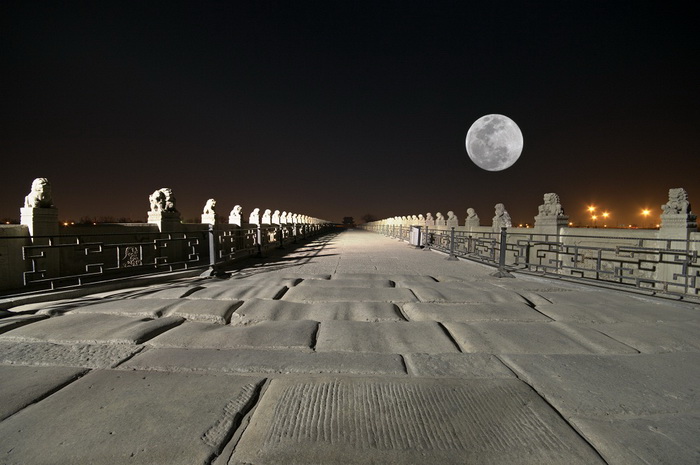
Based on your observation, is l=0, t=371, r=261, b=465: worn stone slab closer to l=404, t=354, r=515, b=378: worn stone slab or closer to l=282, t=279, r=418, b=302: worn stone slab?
l=404, t=354, r=515, b=378: worn stone slab

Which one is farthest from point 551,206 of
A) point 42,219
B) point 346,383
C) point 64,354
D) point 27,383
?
point 42,219

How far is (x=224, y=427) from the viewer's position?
189 centimetres

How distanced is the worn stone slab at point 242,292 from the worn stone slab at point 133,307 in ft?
1.81

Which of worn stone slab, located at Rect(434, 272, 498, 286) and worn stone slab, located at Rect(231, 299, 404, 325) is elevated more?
worn stone slab, located at Rect(231, 299, 404, 325)

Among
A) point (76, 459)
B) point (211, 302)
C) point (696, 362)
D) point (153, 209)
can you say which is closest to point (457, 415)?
point (76, 459)

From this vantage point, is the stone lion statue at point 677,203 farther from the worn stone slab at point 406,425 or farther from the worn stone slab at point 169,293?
the worn stone slab at point 169,293

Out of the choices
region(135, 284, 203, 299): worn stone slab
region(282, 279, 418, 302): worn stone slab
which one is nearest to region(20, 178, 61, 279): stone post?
region(135, 284, 203, 299): worn stone slab

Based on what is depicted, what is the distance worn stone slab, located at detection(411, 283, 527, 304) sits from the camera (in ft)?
15.8

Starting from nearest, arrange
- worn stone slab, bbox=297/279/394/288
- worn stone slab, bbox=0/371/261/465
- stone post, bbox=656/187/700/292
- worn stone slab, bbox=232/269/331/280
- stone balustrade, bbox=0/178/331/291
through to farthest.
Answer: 1. worn stone slab, bbox=0/371/261/465
2. stone balustrade, bbox=0/178/331/291
3. worn stone slab, bbox=297/279/394/288
4. worn stone slab, bbox=232/269/331/280
5. stone post, bbox=656/187/700/292

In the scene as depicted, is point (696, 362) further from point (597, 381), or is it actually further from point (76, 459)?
point (76, 459)

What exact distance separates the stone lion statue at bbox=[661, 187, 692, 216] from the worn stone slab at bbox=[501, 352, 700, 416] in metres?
8.47

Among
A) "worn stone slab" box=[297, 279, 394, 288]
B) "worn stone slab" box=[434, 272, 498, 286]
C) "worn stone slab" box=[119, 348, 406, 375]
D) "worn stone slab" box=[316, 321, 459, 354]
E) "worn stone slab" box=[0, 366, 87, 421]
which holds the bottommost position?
"worn stone slab" box=[434, 272, 498, 286]

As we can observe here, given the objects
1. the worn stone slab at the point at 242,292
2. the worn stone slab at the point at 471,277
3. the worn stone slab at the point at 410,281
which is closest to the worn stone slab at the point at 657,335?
the worn stone slab at the point at 410,281

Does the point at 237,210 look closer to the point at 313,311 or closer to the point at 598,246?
the point at 313,311
